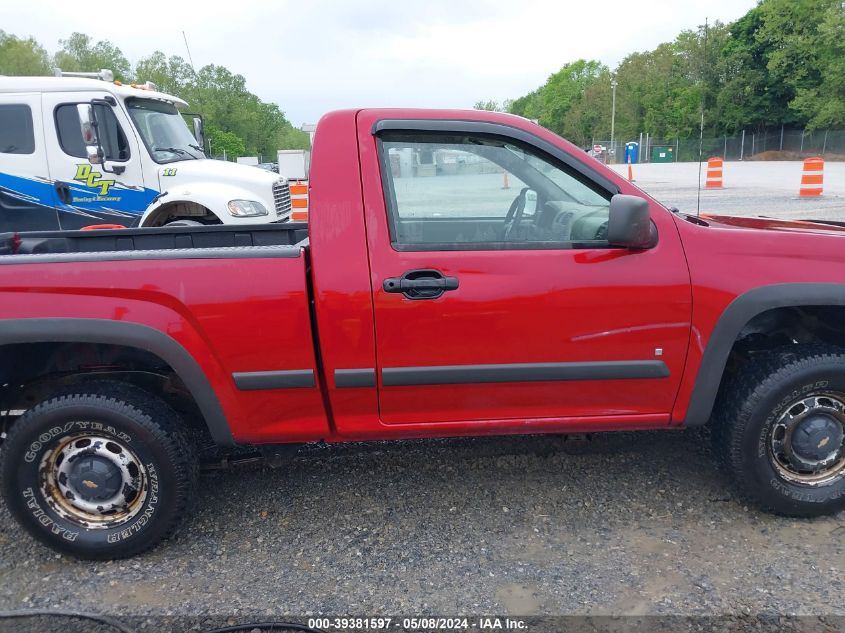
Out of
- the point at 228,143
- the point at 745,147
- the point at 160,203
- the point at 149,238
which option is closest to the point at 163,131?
the point at 160,203

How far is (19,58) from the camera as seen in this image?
49188 millimetres

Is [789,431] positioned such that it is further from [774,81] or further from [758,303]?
[774,81]

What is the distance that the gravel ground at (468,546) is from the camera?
2594mm

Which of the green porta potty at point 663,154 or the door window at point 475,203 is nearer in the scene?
the door window at point 475,203

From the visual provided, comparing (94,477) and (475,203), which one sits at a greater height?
(475,203)

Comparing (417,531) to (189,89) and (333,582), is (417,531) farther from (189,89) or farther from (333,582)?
(189,89)

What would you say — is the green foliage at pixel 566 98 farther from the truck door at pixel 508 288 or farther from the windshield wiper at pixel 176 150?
the truck door at pixel 508 288

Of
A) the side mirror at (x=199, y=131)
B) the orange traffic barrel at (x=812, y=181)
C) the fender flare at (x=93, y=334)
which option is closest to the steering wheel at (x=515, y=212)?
the fender flare at (x=93, y=334)

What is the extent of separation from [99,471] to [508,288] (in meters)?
1.92

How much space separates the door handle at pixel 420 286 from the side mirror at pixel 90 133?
6261 millimetres

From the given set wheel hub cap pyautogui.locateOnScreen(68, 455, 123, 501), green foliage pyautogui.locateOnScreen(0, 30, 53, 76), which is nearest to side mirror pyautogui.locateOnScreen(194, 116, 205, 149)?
wheel hub cap pyautogui.locateOnScreen(68, 455, 123, 501)

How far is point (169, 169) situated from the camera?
791cm

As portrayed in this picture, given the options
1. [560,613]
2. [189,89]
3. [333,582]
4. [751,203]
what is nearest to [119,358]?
[333,582]

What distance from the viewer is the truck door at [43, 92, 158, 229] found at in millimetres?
7715
